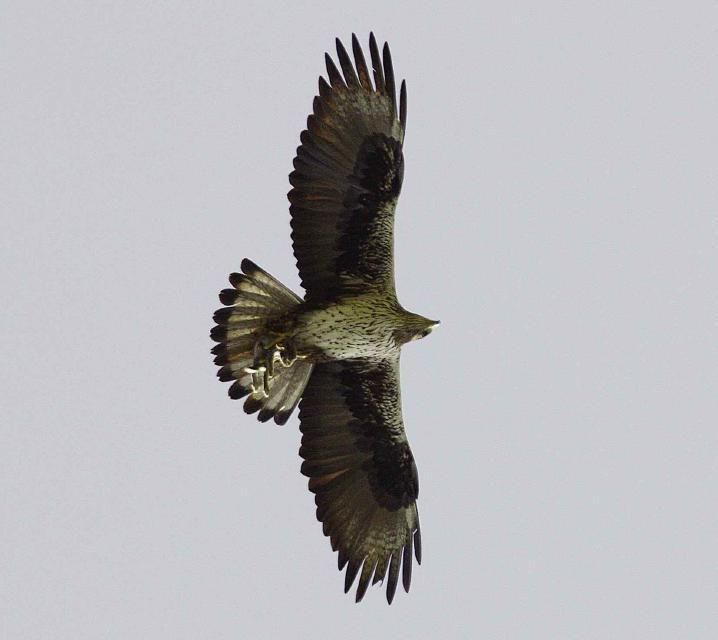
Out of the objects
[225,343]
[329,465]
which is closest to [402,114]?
[225,343]

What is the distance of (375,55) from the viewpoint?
10398 millimetres

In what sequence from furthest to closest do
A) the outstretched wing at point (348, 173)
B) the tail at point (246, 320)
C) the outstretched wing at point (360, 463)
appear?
the outstretched wing at point (360, 463) → the tail at point (246, 320) → the outstretched wing at point (348, 173)

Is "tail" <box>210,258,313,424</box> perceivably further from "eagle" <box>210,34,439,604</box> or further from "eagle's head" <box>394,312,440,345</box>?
"eagle's head" <box>394,312,440,345</box>

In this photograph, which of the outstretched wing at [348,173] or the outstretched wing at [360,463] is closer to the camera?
the outstretched wing at [348,173]

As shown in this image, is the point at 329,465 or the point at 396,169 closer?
the point at 396,169

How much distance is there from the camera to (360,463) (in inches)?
452

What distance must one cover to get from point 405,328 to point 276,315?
3.51 feet

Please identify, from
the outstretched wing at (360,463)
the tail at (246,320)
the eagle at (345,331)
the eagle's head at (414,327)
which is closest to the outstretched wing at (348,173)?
the eagle at (345,331)

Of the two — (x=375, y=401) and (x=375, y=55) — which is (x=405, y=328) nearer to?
(x=375, y=401)

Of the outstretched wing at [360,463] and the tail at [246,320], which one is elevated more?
the tail at [246,320]

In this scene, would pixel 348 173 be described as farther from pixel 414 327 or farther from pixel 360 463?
pixel 360 463

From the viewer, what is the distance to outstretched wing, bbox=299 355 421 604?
37.2ft

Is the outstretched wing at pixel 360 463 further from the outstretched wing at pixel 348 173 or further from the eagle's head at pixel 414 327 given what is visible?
the outstretched wing at pixel 348 173

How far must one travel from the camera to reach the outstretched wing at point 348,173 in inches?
410
